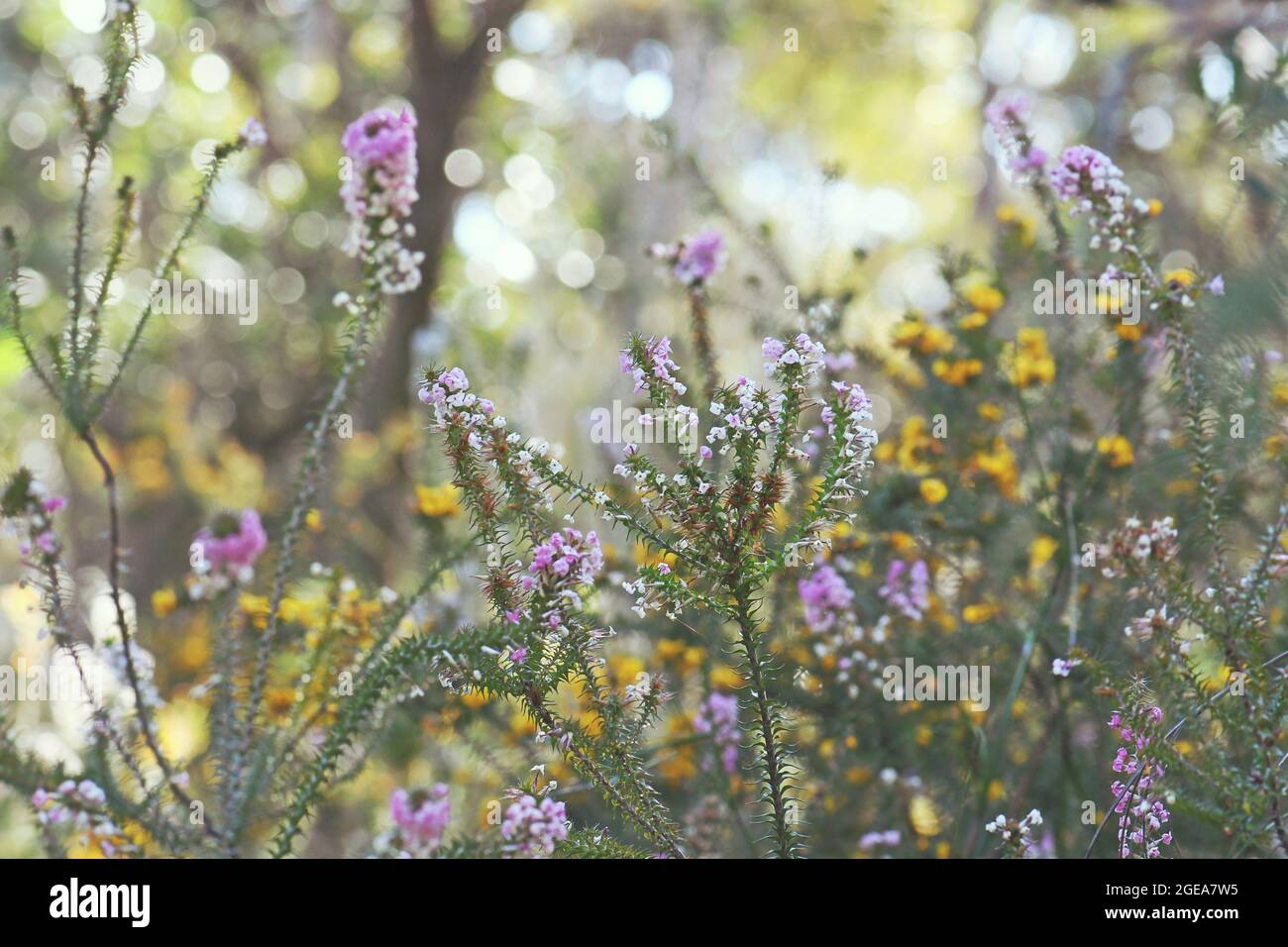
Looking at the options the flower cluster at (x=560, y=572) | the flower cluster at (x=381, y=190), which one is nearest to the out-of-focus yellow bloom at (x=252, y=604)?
the flower cluster at (x=381, y=190)

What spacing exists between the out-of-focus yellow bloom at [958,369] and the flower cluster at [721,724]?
96cm

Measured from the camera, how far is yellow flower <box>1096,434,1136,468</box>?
264cm

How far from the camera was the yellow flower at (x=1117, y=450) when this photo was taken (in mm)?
2645

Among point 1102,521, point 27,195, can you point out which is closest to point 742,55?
point 27,195

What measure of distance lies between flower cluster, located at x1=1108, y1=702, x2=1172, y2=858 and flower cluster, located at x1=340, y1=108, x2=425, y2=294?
1289 millimetres

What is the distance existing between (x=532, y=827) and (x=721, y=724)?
3.91 feet

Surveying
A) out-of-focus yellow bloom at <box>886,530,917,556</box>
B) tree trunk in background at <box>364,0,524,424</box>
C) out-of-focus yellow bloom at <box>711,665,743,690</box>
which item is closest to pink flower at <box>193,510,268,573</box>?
out-of-focus yellow bloom at <box>711,665,743,690</box>

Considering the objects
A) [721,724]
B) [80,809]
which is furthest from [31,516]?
[721,724]

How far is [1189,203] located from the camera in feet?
19.1

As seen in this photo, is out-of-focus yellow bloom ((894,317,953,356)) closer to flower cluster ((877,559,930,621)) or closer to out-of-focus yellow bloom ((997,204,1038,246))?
out-of-focus yellow bloom ((997,204,1038,246))

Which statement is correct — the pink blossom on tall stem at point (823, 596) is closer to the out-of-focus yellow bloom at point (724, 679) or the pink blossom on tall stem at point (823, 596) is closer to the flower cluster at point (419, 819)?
the out-of-focus yellow bloom at point (724, 679)

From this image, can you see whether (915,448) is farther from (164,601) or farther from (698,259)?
(164,601)
